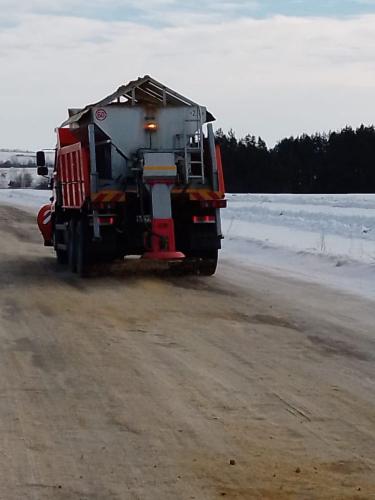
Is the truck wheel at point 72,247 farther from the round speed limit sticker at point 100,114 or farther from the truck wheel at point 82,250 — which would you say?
the round speed limit sticker at point 100,114

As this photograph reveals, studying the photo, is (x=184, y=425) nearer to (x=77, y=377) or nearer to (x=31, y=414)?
(x=31, y=414)

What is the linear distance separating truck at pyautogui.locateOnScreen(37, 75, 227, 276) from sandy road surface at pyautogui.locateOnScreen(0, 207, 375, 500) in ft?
7.50

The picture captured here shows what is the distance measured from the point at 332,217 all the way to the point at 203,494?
27.3 meters

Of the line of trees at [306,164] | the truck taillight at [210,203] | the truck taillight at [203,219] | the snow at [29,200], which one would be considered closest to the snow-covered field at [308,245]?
the truck taillight at [203,219]

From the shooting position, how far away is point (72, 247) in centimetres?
1752

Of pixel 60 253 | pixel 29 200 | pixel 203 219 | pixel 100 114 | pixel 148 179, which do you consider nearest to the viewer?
pixel 148 179

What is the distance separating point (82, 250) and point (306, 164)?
76120mm

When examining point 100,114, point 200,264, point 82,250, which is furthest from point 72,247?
point 100,114

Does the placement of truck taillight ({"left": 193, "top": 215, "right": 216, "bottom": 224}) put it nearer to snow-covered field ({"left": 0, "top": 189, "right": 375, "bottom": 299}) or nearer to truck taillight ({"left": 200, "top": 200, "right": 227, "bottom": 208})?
truck taillight ({"left": 200, "top": 200, "right": 227, "bottom": 208})

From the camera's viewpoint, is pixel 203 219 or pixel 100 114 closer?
pixel 100 114

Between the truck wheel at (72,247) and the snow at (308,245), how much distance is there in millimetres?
3510

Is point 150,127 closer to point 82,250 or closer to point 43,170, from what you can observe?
point 82,250

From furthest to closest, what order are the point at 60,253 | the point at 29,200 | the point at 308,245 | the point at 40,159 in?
the point at 29,200, the point at 308,245, the point at 40,159, the point at 60,253

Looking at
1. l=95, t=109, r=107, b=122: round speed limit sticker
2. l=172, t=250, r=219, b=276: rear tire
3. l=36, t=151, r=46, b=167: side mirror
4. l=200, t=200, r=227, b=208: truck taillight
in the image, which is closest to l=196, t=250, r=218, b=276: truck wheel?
l=172, t=250, r=219, b=276: rear tire
